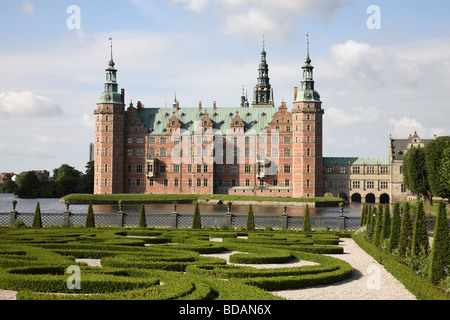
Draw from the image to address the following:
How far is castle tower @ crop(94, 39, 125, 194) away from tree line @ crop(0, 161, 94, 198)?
11.1 m

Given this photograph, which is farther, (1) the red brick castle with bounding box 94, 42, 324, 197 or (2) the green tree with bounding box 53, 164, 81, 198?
(2) the green tree with bounding box 53, 164, 81, 198

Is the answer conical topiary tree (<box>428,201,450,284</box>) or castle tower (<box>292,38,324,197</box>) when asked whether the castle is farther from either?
conical topiary tree (<box>428,201,450,284</box>)

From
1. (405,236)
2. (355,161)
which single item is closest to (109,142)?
(355,161)

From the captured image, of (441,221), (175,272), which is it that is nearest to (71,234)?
(175,272)

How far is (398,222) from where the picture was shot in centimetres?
1984

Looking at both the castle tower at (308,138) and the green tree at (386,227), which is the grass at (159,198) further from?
the green tree at (386,227)

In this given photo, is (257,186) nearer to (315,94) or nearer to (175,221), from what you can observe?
(315,94)

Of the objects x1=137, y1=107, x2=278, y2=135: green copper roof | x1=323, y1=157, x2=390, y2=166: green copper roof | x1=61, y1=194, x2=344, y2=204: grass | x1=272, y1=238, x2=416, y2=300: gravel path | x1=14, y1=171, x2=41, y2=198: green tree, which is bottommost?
x1=272, y1=238, x2=416, y2=300: gravel path

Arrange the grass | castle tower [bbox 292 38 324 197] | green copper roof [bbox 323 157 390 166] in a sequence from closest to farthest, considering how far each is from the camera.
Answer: the grass → castle tower [bbox 292 38 324 197] → green copper roof [bbox 323 157 390 166]

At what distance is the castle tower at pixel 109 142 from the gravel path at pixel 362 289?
74123mm

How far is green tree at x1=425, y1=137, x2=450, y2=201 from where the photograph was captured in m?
53.7

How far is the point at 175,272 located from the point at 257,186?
244ft

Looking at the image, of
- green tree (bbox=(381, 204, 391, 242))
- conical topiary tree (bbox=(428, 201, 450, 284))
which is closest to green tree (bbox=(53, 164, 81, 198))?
green tree (bbox=(381, 204, 391, 242))

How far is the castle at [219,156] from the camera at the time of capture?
88.7m
